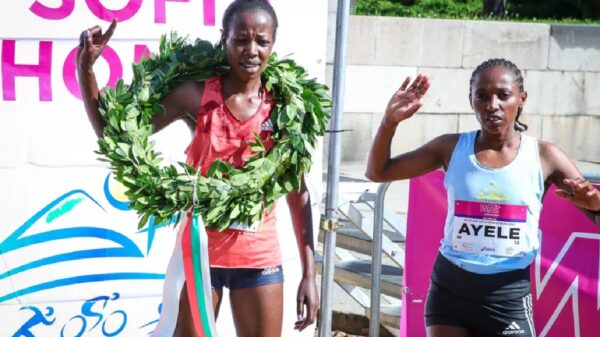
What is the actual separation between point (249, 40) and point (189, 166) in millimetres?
561

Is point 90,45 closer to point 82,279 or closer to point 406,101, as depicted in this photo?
point 406,101

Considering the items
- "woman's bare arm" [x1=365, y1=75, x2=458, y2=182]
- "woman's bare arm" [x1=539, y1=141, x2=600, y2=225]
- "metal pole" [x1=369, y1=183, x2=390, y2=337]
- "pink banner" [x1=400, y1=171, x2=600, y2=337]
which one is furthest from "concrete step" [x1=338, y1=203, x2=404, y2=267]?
"woman's bare arm" [x1=539, y1=141, x2=600, y2=225]

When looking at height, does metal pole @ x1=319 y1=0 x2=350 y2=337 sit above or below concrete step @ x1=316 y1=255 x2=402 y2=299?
above

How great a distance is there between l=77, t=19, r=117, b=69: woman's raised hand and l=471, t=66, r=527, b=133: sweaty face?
1507 mm

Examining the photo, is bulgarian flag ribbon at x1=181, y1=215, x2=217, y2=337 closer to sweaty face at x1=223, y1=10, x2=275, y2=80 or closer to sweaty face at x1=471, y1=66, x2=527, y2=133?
sweaty face at x1=223, y1=10, x2=275, y2=80

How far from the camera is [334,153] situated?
217 inches

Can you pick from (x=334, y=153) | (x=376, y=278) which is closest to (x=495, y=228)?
(x=334, y=153)

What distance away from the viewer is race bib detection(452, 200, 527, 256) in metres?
4.48

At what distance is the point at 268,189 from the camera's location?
4.48 metres

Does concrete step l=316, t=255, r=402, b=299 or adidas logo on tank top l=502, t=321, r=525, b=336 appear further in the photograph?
concrete step l=316, t=255, r=402, b=299

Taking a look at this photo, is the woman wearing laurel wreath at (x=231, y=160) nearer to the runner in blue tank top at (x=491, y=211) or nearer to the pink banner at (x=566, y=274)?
the runner in blue tank top at (x=491, y=211)

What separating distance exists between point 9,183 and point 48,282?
53 cm

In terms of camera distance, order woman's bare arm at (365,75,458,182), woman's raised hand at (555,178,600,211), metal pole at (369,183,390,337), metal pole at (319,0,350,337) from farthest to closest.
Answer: metal pole at (369,183,390,337)
metal pole at (319,0,350,337)
woman's bare arm at (365,75,458,182)
woman's raised hand at (555,178,600,211)

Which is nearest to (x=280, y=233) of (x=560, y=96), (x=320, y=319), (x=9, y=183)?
(x=320, y=319)
